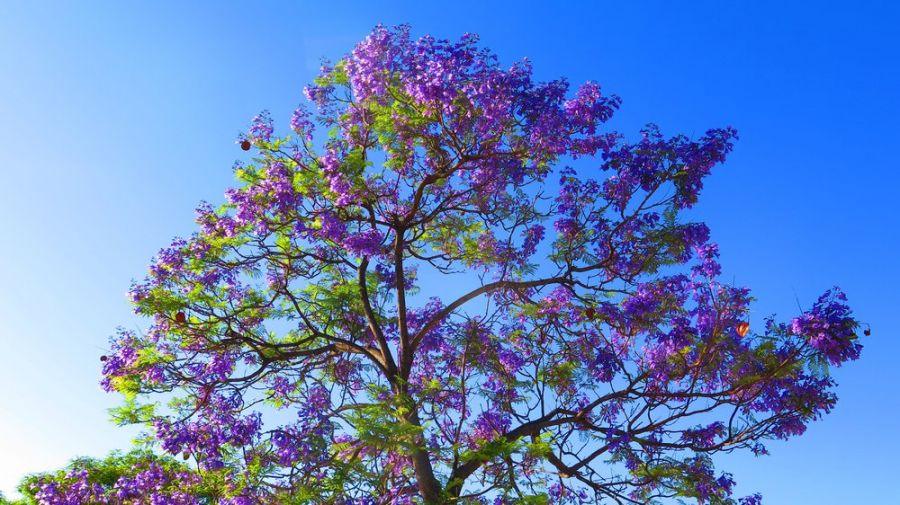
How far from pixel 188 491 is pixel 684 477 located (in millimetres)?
7473

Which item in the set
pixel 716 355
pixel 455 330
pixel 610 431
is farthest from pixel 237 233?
pixel 716 355

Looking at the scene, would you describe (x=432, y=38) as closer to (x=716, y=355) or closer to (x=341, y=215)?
(x=341, y=215)

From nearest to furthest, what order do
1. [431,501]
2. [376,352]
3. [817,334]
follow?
[817,334] → [431,501] → [376,352]

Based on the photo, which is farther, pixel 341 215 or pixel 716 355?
pixel 341 215

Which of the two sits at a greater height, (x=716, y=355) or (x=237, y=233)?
(x=237, y=233)

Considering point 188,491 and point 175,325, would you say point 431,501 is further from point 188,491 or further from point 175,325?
point 175,325

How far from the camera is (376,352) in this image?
41.8 feet

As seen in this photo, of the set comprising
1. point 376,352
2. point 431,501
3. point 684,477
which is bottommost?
point 684,477

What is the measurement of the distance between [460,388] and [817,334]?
17.5 ft

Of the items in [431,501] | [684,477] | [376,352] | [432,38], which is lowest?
[684,477]

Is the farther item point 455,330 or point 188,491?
point 455,330

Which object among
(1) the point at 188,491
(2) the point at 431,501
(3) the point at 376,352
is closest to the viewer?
(2) the point at 431,501

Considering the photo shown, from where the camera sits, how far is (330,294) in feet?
42.5

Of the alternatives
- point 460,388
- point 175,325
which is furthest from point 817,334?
point 175,325
